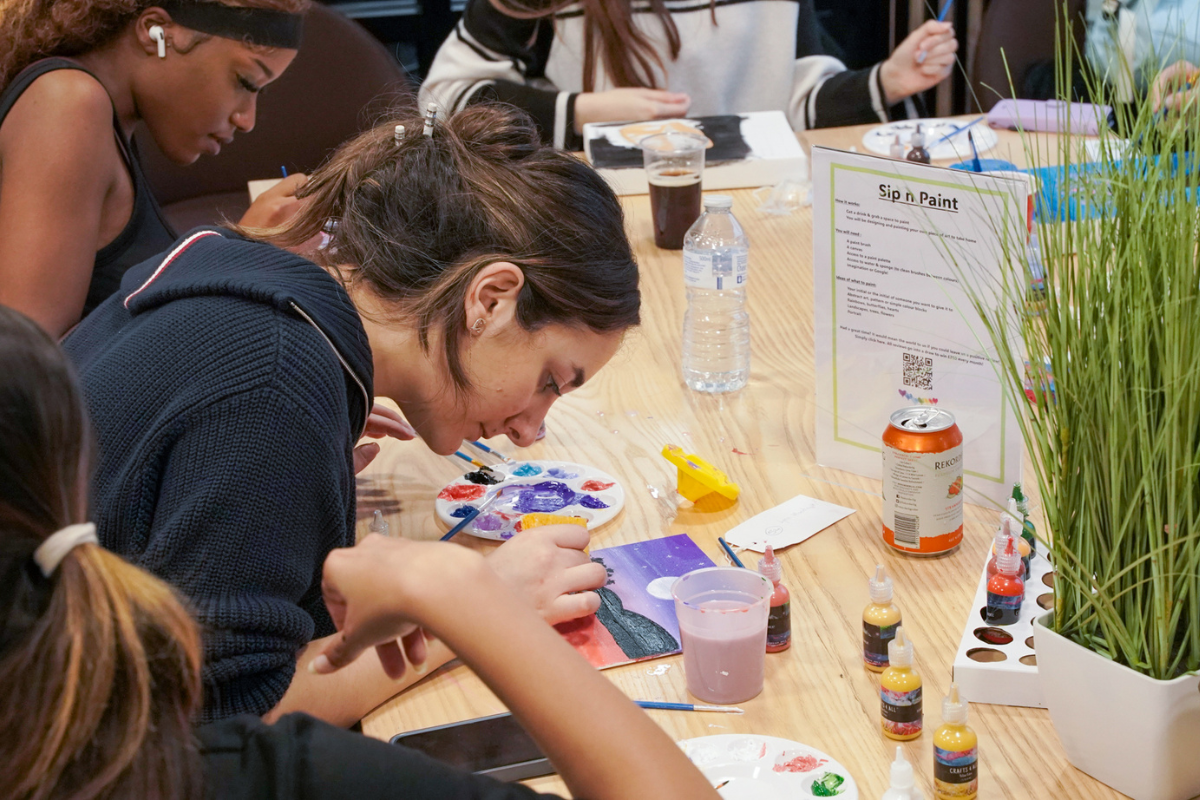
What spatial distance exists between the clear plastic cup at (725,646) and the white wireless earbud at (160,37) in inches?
53.0

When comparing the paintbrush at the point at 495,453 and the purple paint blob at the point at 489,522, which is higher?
the paintbrush at the point at 495,453

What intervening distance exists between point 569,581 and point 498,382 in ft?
0.84

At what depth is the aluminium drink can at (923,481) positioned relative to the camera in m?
1.17

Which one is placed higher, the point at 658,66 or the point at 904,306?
the point at 658,66

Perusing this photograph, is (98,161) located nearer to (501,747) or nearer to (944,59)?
(501,747)

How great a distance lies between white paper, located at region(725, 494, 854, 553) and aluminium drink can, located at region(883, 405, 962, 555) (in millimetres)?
88

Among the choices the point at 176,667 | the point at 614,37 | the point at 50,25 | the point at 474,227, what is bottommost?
the point at 176,667

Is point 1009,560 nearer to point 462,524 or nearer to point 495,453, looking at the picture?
point 462,524

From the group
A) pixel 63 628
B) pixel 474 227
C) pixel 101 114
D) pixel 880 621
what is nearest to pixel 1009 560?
pixel 880 621

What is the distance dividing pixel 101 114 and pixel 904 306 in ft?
4.08

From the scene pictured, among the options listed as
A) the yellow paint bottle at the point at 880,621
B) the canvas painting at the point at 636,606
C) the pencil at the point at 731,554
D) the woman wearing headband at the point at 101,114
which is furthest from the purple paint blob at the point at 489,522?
the woman wearing headband at the point at 101,114

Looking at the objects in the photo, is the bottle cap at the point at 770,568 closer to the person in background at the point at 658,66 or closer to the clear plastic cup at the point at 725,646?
the clear plastic cup at the point at 725,646

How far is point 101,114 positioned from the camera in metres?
1.82

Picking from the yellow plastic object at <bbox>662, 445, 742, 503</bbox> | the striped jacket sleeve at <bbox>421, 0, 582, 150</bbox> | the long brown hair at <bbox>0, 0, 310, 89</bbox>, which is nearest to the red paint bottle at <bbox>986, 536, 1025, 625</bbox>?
the yellow plastic object at <bbox>662, 445, 742, 503</bbox>
